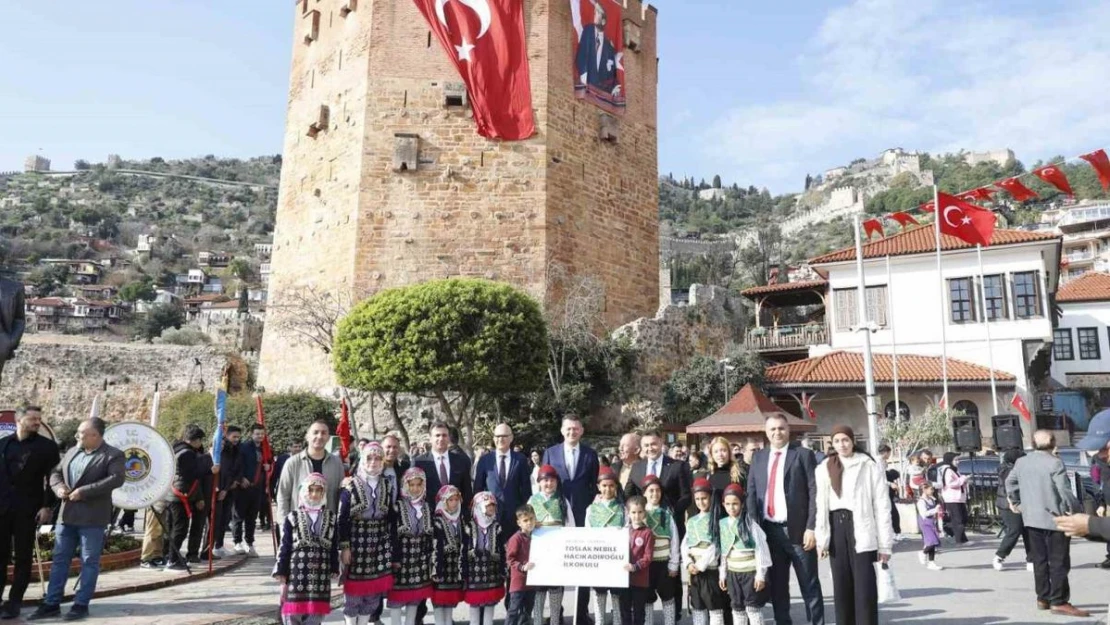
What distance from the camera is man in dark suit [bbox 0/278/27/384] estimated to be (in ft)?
22.5

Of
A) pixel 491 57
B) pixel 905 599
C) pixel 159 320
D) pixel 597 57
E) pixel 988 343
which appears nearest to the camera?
pixel 905 599

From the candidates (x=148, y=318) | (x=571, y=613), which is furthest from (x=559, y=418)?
(x=148, y=318)

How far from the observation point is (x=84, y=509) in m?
6.57

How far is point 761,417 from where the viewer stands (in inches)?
564

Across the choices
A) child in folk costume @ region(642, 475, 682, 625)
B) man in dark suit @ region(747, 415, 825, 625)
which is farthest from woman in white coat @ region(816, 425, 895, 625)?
child in folk costume @ region(642, 475, 682, 625)

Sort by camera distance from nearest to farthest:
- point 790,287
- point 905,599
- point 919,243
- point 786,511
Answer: point 786,511 < point 905,599 < point 919,243 < point 790,287

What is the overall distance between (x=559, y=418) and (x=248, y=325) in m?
29.8

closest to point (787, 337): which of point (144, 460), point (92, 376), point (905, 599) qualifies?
point (905, 599)

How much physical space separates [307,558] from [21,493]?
277cm

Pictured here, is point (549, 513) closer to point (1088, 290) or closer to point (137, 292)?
point (1088, 290)

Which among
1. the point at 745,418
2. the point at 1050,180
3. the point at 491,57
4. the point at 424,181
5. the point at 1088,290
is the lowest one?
the point at 745,418

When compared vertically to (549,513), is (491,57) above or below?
above

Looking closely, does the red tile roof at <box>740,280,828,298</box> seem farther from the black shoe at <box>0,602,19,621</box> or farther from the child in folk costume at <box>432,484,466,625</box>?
the black shoe at <box>0,602,19,621</box>

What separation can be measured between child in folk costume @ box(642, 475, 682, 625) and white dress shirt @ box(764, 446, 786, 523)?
81 cm
